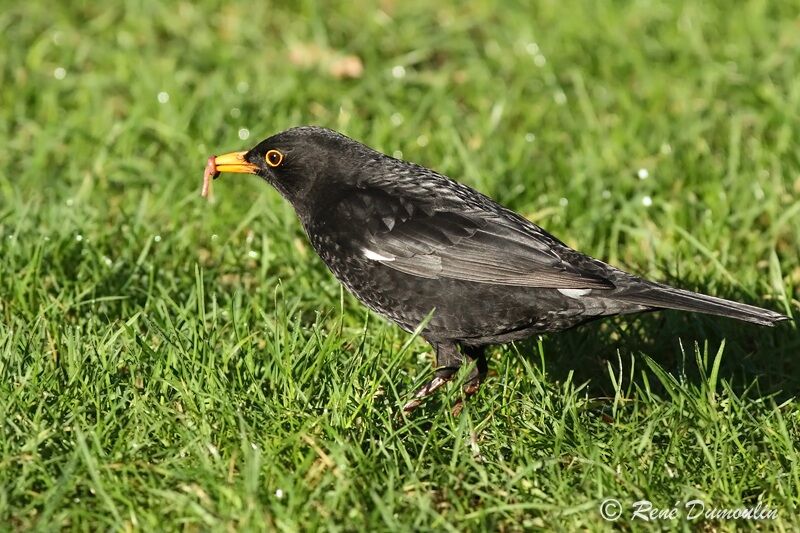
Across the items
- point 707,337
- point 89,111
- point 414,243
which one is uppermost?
point 414,243

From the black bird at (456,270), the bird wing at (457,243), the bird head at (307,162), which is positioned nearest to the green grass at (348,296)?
the black bird at (456,270)

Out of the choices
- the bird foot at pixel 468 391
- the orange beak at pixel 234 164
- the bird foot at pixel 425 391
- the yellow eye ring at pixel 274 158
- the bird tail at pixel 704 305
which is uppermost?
the bird tail at pixel 704 305

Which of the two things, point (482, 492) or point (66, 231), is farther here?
point (66, 231)

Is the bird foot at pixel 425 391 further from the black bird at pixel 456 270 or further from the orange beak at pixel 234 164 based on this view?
the orange beak at pixel 234 164

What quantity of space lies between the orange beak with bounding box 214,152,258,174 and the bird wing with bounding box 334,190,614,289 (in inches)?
28.3

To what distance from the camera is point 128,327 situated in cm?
501

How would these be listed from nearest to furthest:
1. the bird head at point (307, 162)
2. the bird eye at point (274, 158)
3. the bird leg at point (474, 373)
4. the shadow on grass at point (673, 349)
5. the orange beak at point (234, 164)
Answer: the bird leg at point (474, 373)
the shadow on grass at point (673, 349)
the bird head at point (307, 162)
the bird eye at point (274, 158)
the orange beak at point (234, 164)

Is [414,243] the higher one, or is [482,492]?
[414,243]

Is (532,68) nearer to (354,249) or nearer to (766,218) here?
(766,218)

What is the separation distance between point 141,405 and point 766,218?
13.3 ft

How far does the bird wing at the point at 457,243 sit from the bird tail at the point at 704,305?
0.19 metres

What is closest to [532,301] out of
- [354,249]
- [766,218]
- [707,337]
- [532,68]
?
[354,249]

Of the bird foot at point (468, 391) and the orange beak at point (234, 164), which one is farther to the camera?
the orange beak at point (234, 164)

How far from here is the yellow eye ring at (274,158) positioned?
5736mm
